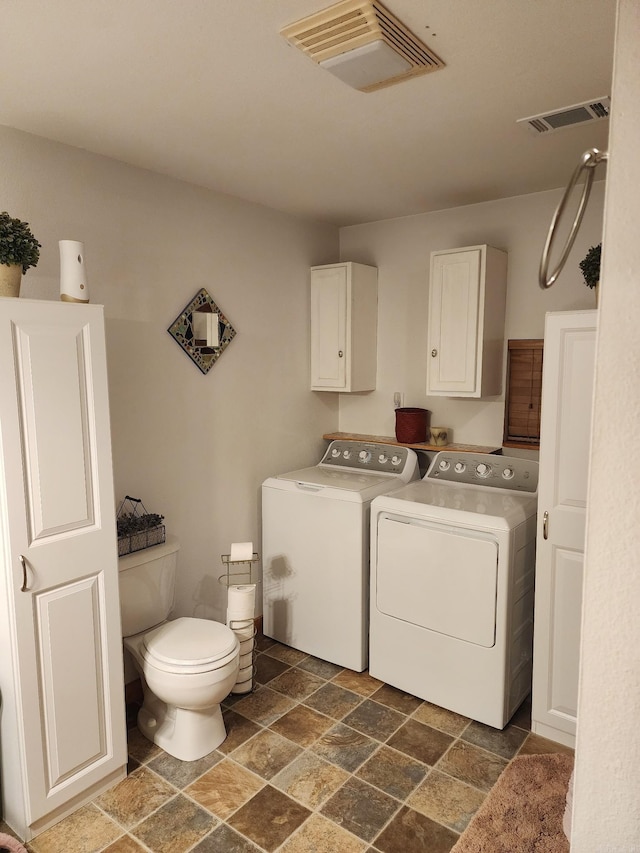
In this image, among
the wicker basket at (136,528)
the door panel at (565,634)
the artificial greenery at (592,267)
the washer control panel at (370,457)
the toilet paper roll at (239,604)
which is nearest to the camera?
the artificial greenery at (592,267)

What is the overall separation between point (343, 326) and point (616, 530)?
9.84 ft

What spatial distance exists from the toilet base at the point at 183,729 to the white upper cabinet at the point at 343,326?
1996 mm

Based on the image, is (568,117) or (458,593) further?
(458,593)

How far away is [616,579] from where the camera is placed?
2.44 feet

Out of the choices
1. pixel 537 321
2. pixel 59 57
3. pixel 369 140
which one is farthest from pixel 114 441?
pixel 537 321

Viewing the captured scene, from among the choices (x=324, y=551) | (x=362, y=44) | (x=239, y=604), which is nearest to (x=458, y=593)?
(x=324, y=551)

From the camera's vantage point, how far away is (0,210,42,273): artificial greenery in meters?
1.92

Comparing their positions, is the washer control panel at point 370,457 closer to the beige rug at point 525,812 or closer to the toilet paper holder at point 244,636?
the toilet paper holder at point 244,636

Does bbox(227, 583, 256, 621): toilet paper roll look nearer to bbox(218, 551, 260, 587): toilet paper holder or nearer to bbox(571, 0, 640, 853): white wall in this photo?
bbox(218, 551, 260, 587): toilet paper holder

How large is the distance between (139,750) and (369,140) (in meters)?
2.75

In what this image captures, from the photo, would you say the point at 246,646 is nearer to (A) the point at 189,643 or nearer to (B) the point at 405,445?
(A) the point at 189,643

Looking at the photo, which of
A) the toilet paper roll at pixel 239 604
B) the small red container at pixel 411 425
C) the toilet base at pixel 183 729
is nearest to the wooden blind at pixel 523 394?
the small red container at pixel 411 425

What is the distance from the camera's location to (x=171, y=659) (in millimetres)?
2383

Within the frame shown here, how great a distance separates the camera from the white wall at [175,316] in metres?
2.47
